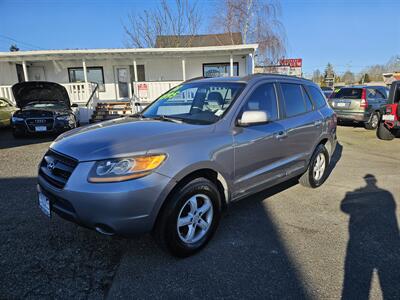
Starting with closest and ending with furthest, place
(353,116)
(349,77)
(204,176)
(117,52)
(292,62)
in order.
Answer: (204,176) < (353,116) < (117,52) < (292,62) < (349,77)

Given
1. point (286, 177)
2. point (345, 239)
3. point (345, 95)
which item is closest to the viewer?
point (345, 239)

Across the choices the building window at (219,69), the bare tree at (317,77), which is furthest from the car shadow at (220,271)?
the bare tree at (317,77)

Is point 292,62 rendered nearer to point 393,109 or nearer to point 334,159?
point 393,109

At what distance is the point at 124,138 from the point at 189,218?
39.1 inches

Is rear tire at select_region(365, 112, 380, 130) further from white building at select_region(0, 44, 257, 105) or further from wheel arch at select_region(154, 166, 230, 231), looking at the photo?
wheel arch at select_region(154, 166, 230, 231)

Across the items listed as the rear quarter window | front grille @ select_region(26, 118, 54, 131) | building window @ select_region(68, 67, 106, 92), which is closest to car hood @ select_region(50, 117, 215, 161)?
the rear quarter window

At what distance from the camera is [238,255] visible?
290cm

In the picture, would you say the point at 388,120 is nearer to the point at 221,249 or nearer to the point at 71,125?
the point at 221,249

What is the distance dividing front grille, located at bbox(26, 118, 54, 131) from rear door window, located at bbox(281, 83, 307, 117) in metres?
7.92

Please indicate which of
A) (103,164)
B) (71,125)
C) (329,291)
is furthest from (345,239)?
(71,125)

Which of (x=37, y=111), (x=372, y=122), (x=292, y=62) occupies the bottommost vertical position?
(x=372, y=122)

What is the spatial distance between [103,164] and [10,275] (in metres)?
1.36

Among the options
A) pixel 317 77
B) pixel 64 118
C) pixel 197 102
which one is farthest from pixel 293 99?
pixel 317 77

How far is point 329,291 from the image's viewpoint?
7.85ft
